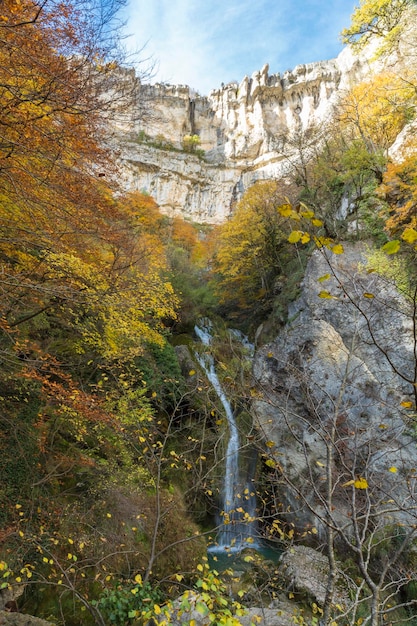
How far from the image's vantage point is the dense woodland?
3.41 meters

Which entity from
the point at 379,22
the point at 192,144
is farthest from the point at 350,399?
the point at 192,144

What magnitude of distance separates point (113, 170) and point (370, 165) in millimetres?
10552

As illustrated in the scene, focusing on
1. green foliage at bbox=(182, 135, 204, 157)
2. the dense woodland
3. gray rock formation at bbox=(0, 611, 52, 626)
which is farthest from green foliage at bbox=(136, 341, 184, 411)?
green foliage at bbox=(182, 135, 204, 157)

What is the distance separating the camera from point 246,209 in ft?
56.0

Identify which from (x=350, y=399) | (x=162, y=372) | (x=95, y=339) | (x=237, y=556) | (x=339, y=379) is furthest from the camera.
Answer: (x=162, y=372)

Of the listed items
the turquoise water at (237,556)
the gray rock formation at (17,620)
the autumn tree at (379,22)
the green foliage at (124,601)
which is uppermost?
the autumn tree at (379,22)

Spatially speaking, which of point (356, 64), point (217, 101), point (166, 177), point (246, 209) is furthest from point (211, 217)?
point (246, 209)

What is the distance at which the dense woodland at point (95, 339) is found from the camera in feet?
11.2

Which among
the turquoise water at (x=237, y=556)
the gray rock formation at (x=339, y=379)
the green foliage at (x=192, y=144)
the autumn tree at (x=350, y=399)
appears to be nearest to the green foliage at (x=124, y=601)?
the autumn tree at (x=350, y=399)

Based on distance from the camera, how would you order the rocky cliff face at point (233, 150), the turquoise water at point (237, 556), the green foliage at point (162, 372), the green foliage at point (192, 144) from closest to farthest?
the turquoise water at point (237, 556), the green foliage at point (162, 372), the rocky cliff face at point (233, 150), the green foliage at point (192, 144)

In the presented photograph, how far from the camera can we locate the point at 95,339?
23.6 feet

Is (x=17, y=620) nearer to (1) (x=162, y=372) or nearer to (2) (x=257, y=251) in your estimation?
(1) (x=162, y=372)

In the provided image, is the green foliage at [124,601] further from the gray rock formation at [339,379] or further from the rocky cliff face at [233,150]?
the rocky cliff face at [233,150]

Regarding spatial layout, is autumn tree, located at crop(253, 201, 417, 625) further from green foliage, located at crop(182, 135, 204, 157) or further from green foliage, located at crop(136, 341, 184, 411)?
green foliage, located at crop(182, 135, 204, 157)
